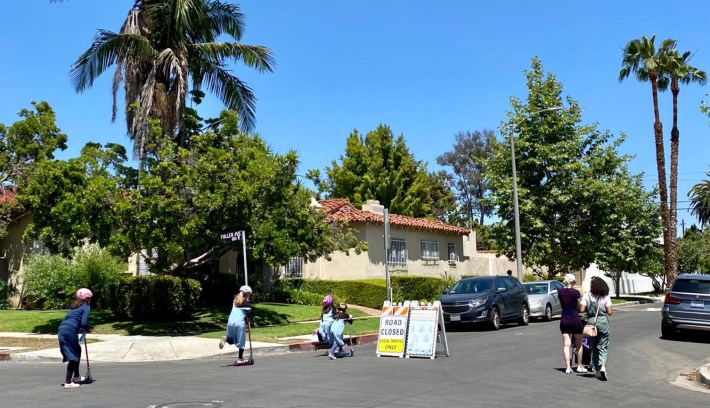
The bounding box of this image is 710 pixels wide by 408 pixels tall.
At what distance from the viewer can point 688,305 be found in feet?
53.3

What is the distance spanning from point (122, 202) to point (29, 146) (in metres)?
16.5

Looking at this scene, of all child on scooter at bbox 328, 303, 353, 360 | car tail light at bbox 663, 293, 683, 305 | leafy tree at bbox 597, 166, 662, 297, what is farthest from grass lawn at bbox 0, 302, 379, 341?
leafy tree at bbox 597, 166, 662, 297

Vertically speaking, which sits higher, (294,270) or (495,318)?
(294,270)

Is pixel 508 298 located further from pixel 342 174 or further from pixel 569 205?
pixel 342 174

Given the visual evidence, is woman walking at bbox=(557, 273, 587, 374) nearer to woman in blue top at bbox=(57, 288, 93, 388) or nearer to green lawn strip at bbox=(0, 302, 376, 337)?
woman in blue top at bbox=(57, 288, 93, 388)

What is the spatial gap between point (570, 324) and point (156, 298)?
1399cm

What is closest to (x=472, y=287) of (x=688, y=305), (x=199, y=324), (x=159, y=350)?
(x=688, y=305)

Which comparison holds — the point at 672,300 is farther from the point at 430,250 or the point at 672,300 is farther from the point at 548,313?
the point at 430,250

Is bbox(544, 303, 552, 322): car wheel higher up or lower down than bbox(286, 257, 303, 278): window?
lower down

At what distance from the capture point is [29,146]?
31625mm

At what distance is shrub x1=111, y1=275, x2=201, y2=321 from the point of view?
21.2 metres

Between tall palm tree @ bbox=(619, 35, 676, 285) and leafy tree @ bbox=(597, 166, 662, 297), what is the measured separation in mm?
900

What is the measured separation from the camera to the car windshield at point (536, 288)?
25.4 m

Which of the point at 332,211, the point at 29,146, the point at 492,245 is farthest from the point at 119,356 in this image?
the point at 492,245
